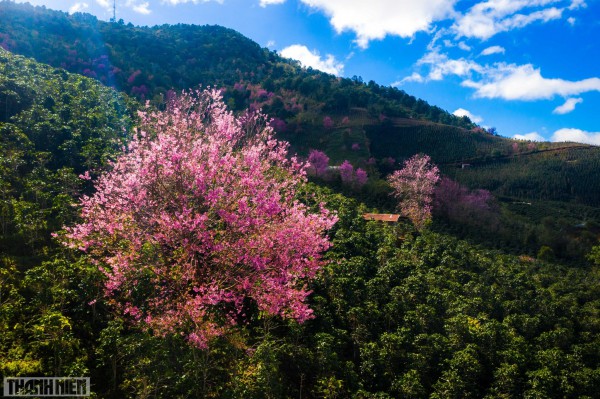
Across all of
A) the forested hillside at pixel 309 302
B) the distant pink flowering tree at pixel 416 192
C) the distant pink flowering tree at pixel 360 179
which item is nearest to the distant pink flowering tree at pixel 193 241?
the forested hillside at pixel 309 302

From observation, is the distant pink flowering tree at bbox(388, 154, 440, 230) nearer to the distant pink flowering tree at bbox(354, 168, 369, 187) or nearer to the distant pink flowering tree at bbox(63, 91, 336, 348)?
the distant pink flowering tree at bbox(354, 168, 369, 187)

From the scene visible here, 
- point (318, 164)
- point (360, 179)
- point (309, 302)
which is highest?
point (318, 164)

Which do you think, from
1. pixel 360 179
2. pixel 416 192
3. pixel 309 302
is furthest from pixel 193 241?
pixel 360 179

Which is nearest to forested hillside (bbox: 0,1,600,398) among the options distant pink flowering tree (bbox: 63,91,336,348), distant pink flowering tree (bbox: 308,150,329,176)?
distant pink flowering tree (bbox: 63,91,336,348)

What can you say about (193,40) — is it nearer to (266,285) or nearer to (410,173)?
(410,173)

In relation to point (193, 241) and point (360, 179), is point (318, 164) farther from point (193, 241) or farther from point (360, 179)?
point (193, 241)

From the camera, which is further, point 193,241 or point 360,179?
point 360,179

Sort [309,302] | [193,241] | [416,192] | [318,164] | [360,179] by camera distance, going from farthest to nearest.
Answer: [318,164] → [360,179] → [416,192] → [309,302] → [193,241]

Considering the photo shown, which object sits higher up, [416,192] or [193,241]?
[416,192]

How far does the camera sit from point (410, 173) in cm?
4188

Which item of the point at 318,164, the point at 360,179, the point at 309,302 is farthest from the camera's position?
the point at 318,164

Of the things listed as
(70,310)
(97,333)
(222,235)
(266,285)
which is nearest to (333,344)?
(266,285)

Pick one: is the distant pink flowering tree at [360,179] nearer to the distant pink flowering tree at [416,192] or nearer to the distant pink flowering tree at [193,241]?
the distant pink flowering tree at [416,192]

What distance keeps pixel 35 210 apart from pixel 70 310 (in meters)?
7.42
